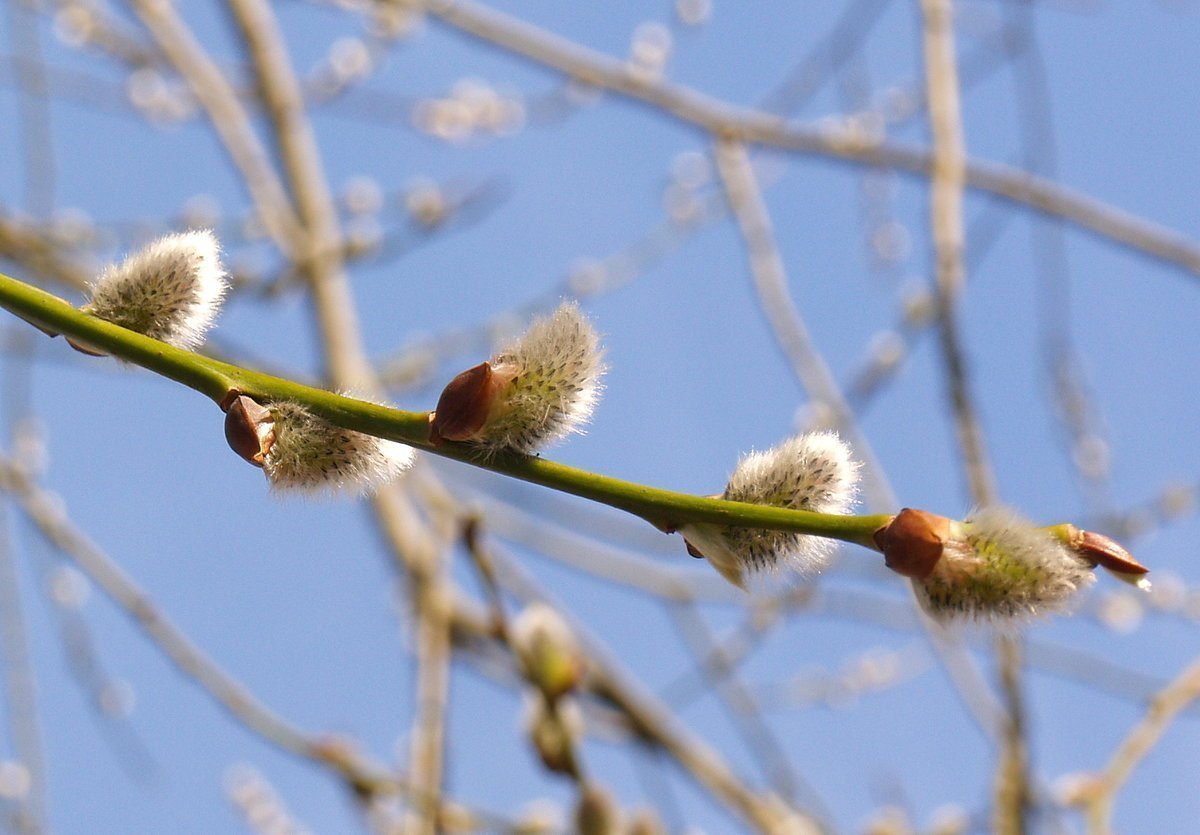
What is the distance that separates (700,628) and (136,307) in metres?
2.53

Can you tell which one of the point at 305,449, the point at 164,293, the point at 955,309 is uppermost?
the point at 955,309

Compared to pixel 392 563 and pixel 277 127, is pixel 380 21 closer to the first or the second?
pixel 277 127

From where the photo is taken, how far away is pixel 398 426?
866 millimetres

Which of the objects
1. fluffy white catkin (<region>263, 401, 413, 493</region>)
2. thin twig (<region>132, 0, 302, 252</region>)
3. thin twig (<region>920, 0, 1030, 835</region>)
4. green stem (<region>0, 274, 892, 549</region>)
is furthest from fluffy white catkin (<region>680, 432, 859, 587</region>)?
thin twig (<region>132, 0, 302, 252</region>)

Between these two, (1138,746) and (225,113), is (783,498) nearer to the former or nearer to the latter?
(1138,746)

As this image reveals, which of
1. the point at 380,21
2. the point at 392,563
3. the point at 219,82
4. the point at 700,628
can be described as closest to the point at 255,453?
the point at 392,563

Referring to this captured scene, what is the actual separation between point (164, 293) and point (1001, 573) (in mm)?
749

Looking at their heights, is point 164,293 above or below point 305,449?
above

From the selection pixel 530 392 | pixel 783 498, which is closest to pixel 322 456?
pixel 530 392

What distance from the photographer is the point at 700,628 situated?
10.8 feet

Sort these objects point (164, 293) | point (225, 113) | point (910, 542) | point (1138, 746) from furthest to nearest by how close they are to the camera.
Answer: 1. point (225, 113)
2. point (1138, 746)
3. point (164, 293)
4. point (910, 542)

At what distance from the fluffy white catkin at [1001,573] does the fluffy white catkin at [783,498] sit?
3.8 inches

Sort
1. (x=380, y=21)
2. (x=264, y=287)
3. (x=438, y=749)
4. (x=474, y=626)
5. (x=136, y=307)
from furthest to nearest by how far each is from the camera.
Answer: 1. (x=380, y=21)
2. (x=264, y=287)
3. (x=474, y=626)
4. (x=438, y=749)
5. (x=136, y=307)

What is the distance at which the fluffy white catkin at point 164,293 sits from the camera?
3.23 feet
